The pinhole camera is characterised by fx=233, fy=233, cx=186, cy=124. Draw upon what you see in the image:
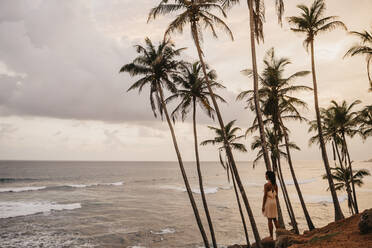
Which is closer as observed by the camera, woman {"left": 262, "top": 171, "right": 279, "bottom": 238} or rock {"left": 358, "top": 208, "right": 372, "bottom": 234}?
rock {"left": 358, "top": 208, "right": 372, "bottom": 234}

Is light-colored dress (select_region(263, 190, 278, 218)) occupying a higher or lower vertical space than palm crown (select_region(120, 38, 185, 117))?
lower

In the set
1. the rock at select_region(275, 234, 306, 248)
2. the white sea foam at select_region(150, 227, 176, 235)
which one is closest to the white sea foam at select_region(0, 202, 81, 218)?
the white sea foam at select_region(150, 227, 176, 235)

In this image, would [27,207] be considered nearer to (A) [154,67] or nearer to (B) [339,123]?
(A) [154,67]

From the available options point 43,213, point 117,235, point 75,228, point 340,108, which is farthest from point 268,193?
point 43,213

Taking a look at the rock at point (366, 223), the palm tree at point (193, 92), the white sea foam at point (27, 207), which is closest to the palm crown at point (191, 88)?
the palm tree at point (193, 92)

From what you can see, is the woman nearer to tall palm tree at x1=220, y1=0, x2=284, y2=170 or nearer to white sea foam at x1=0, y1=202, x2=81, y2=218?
tall palm tree at x1=220, y1=0, x2=284, y2=170

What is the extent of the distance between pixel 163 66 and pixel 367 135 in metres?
16.8

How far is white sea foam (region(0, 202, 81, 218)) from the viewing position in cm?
3134

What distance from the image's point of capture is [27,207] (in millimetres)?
35281

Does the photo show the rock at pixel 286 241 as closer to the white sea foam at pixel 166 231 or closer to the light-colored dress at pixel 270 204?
the light-colored dress at pixel 270 204

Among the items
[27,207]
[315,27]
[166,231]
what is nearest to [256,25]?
[315,27]

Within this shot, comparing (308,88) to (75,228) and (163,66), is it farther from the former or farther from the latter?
(75,228)

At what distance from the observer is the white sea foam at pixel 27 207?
3134 cm

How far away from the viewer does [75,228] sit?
83.3 ft
